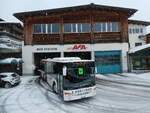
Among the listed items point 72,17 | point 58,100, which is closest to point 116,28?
point 72,17

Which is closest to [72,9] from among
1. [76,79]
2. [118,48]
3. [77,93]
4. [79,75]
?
[118,48]

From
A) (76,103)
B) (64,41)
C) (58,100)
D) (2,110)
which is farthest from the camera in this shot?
(64,41)

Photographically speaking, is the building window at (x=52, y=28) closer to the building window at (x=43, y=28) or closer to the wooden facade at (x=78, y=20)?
the building window at (x=43, y=28)

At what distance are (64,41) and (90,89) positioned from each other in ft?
50.4

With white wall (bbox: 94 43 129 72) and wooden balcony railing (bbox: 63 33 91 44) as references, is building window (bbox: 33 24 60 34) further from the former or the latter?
white wall (bbox: 94 43 129 72)

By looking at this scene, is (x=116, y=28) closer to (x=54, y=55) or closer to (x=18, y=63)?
(x=54, y=55)

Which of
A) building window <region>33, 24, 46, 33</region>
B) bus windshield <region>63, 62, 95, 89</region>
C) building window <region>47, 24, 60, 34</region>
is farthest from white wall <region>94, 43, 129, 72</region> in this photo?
bus windshield <region>63, 62, 95, 89</region>

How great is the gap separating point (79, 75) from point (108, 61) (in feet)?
52.0

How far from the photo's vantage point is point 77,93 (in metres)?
10.7

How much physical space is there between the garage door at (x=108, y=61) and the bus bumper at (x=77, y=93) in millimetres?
14688

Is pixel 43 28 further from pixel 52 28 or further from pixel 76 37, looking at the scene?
pixel 76 37

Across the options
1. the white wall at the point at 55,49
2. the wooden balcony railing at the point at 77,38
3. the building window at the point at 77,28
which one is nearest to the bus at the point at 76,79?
the white wall at the point at 55,49

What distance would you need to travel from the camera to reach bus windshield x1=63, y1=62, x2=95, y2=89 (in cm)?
1057

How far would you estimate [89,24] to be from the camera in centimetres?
2600
